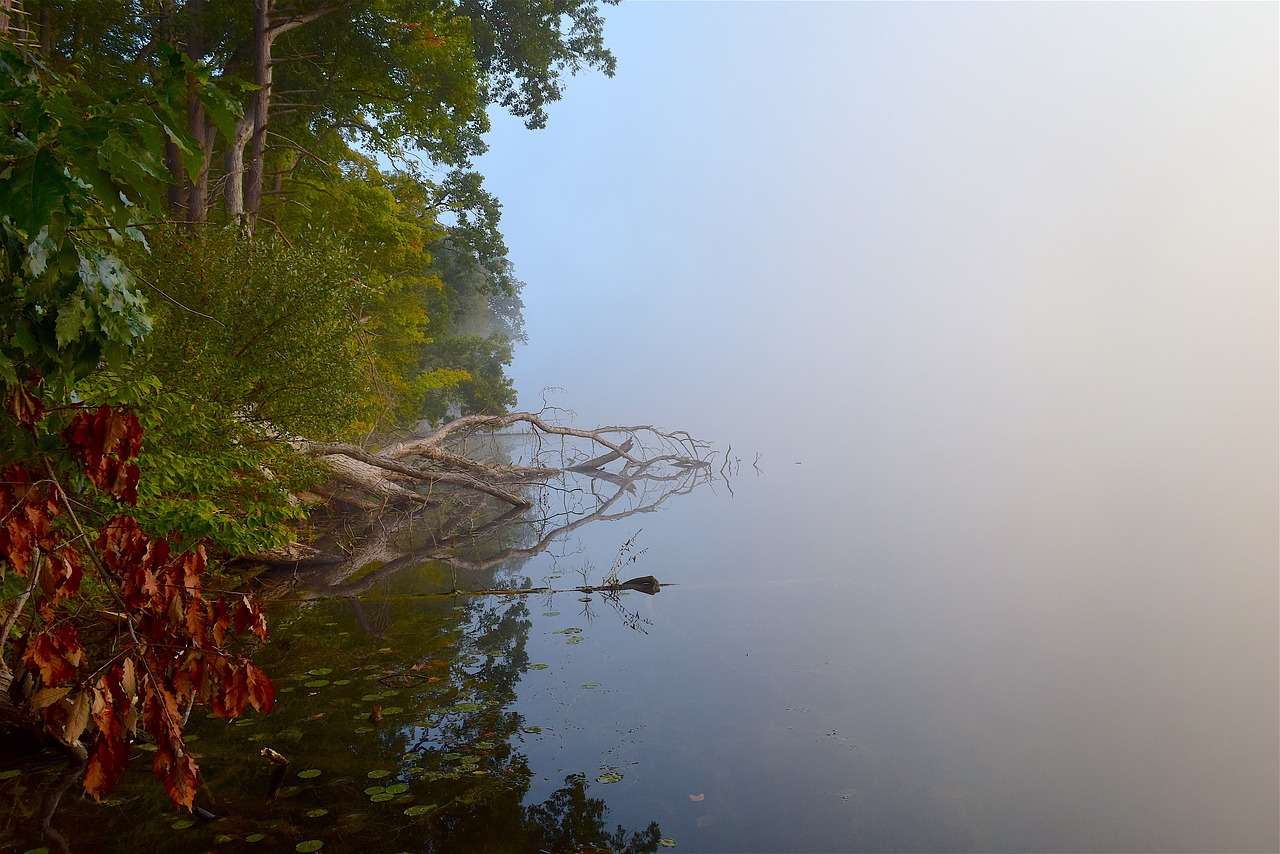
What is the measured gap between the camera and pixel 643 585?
12117mm

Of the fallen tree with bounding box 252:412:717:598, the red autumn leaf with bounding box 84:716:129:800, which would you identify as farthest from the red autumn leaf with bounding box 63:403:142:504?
the fallen tree with bounding box 252:412:717:598

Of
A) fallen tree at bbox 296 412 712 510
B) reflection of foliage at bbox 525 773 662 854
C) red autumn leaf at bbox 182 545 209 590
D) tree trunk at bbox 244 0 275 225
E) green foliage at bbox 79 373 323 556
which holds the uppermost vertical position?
tree trunk at bbox 244 0 275 225

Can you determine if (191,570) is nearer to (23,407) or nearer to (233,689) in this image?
(233,689)

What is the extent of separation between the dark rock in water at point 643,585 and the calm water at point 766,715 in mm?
224

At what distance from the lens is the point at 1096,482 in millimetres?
24156

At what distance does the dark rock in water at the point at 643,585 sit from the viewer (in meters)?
12.0

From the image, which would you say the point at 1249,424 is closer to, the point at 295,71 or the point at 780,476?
the point at 780,476

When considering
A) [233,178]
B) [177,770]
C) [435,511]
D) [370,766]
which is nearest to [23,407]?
[177,770]

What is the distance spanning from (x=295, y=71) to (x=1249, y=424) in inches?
1735

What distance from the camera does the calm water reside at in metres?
5.35

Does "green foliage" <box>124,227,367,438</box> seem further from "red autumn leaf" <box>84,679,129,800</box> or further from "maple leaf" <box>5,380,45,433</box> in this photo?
"red autumn leaf" <box>84,679,129,800</box>

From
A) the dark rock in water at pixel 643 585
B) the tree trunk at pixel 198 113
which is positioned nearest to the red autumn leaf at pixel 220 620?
the dark rock in water at pixel 643 585

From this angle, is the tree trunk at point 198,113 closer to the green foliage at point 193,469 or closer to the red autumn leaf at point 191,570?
the green foliage at point 193,469

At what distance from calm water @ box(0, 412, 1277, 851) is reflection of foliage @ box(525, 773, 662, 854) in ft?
0.06
